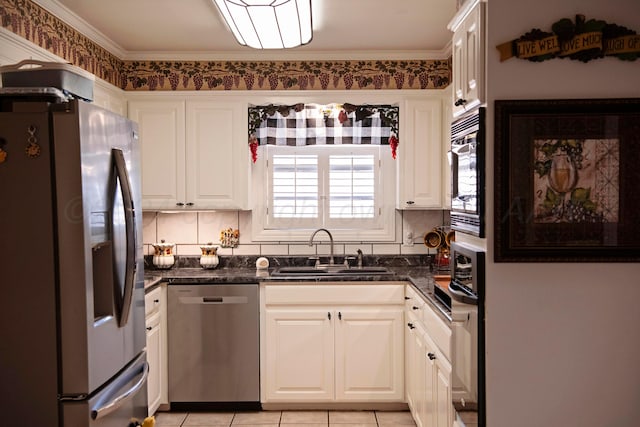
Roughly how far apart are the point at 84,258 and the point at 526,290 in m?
1.58

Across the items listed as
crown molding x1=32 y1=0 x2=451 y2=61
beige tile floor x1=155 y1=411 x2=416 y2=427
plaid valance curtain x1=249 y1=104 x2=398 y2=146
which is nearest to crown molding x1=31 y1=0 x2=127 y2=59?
crown molding x1=32 y1=0 x2=451 y2=61

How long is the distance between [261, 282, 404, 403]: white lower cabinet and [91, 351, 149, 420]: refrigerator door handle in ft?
4.25

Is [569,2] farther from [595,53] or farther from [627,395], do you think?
[627,395]

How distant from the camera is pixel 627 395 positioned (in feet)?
6.51

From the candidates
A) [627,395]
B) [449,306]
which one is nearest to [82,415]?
[449,306]

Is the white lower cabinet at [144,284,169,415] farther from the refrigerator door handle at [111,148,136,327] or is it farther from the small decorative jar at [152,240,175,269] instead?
the refrigerator door handle at [111,148,136,327]

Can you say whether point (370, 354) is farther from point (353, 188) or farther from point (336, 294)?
point (353, 188)

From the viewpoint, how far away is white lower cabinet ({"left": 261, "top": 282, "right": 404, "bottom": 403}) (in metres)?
3.72

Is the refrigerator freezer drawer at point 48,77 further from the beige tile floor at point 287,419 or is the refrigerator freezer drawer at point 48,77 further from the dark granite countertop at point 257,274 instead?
the beige tile floor at point 287,419

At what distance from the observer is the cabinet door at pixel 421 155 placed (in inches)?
157

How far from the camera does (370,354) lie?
374 cm


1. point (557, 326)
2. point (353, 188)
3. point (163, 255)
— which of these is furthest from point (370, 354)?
point (557, 326)

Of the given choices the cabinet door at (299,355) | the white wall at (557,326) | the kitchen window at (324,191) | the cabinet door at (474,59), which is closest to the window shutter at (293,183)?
the kitchen window at (324,191)

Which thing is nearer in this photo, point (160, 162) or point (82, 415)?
point (82, 415)
